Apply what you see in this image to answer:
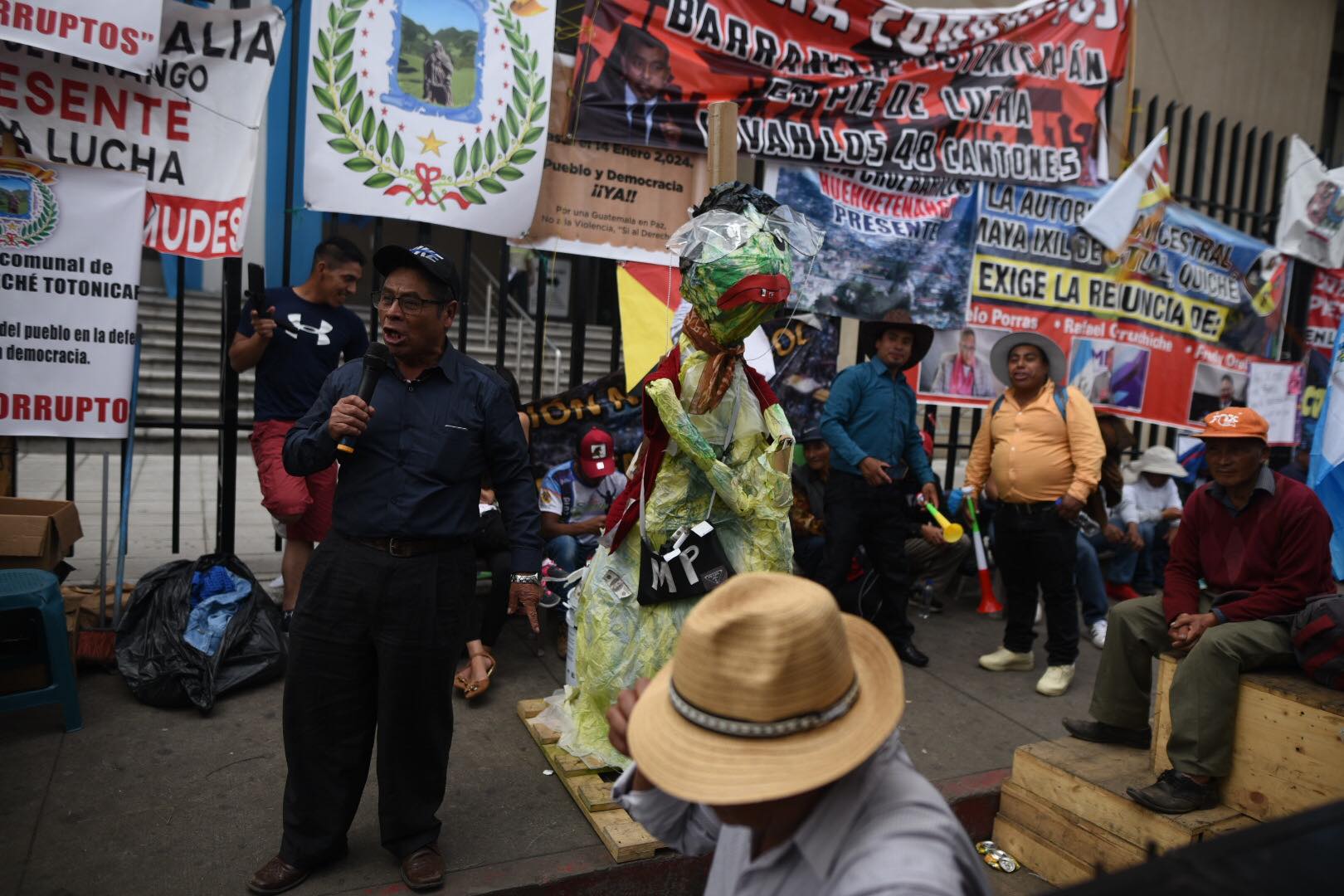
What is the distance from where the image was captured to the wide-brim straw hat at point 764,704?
134cm

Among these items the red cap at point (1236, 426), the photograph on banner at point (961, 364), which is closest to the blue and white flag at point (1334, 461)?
the red cap at point (1236, 426)

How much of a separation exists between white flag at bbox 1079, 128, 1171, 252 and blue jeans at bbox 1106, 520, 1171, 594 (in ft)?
7.16

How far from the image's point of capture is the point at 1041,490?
5301 millimetres

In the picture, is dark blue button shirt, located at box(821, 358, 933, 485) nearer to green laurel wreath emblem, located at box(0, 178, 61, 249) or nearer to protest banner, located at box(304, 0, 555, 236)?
protest banner, located at box(304, 0, 555, 236)

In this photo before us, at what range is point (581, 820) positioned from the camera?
11.7 ft

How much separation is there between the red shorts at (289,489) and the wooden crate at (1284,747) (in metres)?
4.03

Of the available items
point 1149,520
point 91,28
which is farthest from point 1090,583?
point 91,28

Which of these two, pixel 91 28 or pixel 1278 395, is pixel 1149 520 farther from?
pixel 91 28

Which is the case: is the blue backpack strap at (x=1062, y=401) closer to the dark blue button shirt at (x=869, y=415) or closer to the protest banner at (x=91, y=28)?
the dark blue button shirt at (x=869, y=415)

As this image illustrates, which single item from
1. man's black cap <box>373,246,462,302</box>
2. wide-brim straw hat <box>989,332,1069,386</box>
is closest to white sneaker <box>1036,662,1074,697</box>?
wide-brim straw hat <box>989,332,1069,386</box>

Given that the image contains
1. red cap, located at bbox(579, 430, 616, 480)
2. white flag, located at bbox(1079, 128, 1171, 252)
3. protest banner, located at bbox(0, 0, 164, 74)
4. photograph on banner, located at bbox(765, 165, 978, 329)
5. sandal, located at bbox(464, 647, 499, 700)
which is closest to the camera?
protest banner, located at bbox(0, 0, 164, 74)

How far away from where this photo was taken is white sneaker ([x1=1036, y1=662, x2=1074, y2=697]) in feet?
17.5

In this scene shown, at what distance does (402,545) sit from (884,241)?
4.45m

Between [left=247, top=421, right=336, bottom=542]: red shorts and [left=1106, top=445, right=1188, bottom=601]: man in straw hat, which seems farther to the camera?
[left=1106, top=445, right=1188, bottom=601]: man in straw hat
